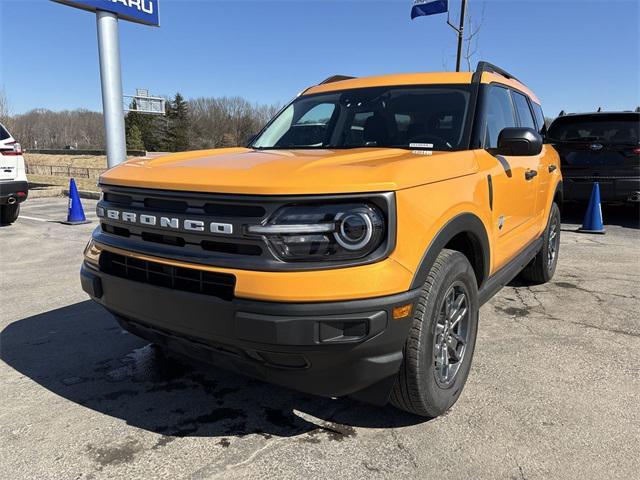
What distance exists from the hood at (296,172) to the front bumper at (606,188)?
6.86 meters

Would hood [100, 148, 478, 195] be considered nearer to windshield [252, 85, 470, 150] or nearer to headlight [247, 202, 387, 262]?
headlight [247, 202, 387, 262]

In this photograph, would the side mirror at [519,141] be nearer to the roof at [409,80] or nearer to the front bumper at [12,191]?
the roof at [409,80]

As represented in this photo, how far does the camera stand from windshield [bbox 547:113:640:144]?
8367 millimetres

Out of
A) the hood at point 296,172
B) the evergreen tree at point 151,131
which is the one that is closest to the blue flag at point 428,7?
the hood at point 296,172

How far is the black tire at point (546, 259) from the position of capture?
504 cm

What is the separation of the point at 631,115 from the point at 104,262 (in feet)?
29.2

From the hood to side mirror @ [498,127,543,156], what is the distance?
0.33 m

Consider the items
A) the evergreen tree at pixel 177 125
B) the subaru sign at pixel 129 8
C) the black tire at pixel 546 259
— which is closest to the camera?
the black tire at pixel 546 259

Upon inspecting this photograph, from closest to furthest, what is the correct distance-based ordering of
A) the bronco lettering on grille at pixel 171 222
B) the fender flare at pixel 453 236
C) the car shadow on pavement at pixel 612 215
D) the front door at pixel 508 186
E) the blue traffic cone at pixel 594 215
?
the bronco lettering on grille at pixel 171 222, the fender flare at pixel 453 236, the front door at pixel 508 186, the blue traffic cone at pixel 594 215, the car shadow on pavement at pixel 612 215

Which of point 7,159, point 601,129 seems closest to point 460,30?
point 601,129

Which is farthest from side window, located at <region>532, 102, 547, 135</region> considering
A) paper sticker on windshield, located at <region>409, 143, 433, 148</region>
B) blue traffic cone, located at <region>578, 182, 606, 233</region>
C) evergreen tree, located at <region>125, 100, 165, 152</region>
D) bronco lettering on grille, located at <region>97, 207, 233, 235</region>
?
evergreen tree, located at <region>125, 100, 165, 152</region>

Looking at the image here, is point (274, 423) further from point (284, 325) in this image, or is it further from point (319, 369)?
point (284, 325)

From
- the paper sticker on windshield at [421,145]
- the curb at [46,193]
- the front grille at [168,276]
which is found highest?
the paper sticker on windshield at [421,145]

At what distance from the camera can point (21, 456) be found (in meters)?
2.37
